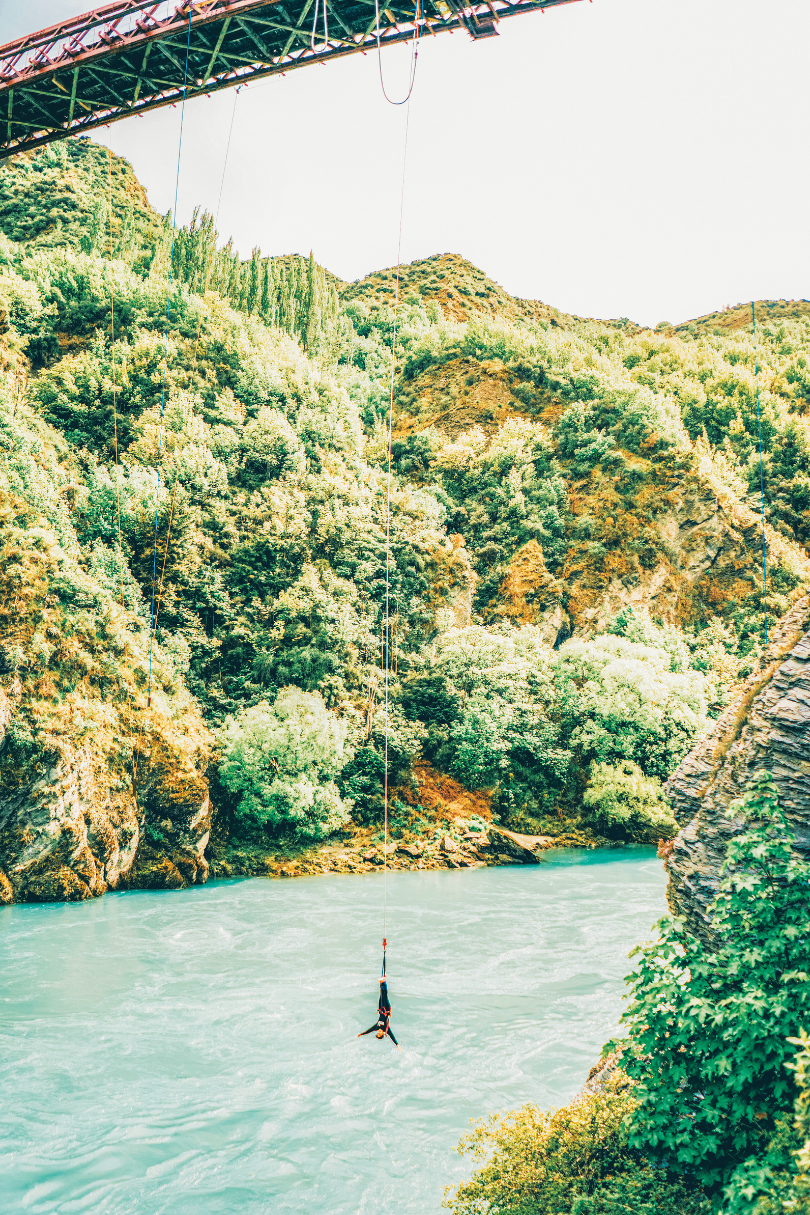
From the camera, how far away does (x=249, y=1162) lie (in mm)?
9430

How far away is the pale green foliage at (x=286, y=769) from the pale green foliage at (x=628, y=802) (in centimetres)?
937

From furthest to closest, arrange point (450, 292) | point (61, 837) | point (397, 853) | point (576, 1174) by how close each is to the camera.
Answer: point (450, 292) < point (397, 853) < point (61, 837) < point (576, 1174)

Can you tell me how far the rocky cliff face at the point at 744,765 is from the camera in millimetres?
7270

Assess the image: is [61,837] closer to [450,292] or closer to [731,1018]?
[731,1018]

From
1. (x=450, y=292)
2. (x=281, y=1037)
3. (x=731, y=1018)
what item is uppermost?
(x=450, y=292)

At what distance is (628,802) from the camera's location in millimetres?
26375

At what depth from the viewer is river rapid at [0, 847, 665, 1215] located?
9.18 meters

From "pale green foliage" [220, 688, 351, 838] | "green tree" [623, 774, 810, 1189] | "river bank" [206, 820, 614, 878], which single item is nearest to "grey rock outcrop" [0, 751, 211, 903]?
"river bank" [206, 820, 614, 878]

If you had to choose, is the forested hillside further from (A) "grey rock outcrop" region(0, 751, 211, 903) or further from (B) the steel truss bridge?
(B) the steel truss bridge

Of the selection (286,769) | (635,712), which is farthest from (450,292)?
(286,769)

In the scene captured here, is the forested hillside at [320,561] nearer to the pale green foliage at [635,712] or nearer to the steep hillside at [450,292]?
the pale green foliage at [635,712]

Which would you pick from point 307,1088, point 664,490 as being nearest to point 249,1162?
point 307,1088

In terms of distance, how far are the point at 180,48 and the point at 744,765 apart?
1923cm

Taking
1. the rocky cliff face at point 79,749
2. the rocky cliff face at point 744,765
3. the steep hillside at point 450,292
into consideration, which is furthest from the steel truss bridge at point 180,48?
the steep hillside at point 450,292
